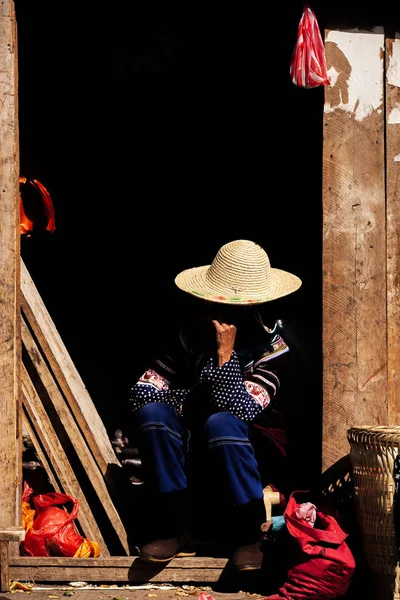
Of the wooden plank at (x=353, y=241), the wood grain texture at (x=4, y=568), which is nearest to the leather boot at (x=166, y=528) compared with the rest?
the wood grain texture at (x=4, y=568)

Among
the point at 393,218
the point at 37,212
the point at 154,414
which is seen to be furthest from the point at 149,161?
the point at 154,414

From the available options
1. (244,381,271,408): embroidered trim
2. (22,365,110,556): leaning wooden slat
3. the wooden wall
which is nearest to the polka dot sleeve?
(244,381,271,408): embroidered trim

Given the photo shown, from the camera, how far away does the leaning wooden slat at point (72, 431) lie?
468 cm

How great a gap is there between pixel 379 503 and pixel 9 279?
2024 mm

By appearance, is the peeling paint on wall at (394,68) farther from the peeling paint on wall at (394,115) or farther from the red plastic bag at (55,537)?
the red plastic bag at (55,537)

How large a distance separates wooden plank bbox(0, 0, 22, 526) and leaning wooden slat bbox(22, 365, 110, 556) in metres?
0.42

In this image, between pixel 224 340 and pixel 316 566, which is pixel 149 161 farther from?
pixel 316 566

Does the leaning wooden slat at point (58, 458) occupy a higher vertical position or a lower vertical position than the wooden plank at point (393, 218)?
lower

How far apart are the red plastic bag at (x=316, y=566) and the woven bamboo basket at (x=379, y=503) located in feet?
0.41

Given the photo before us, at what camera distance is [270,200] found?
738cm

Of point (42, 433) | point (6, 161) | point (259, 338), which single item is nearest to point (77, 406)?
point (42, 433)

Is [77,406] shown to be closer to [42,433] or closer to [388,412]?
[42,433]

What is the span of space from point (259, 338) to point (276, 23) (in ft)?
7.29

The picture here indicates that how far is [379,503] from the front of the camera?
13.4 ft
